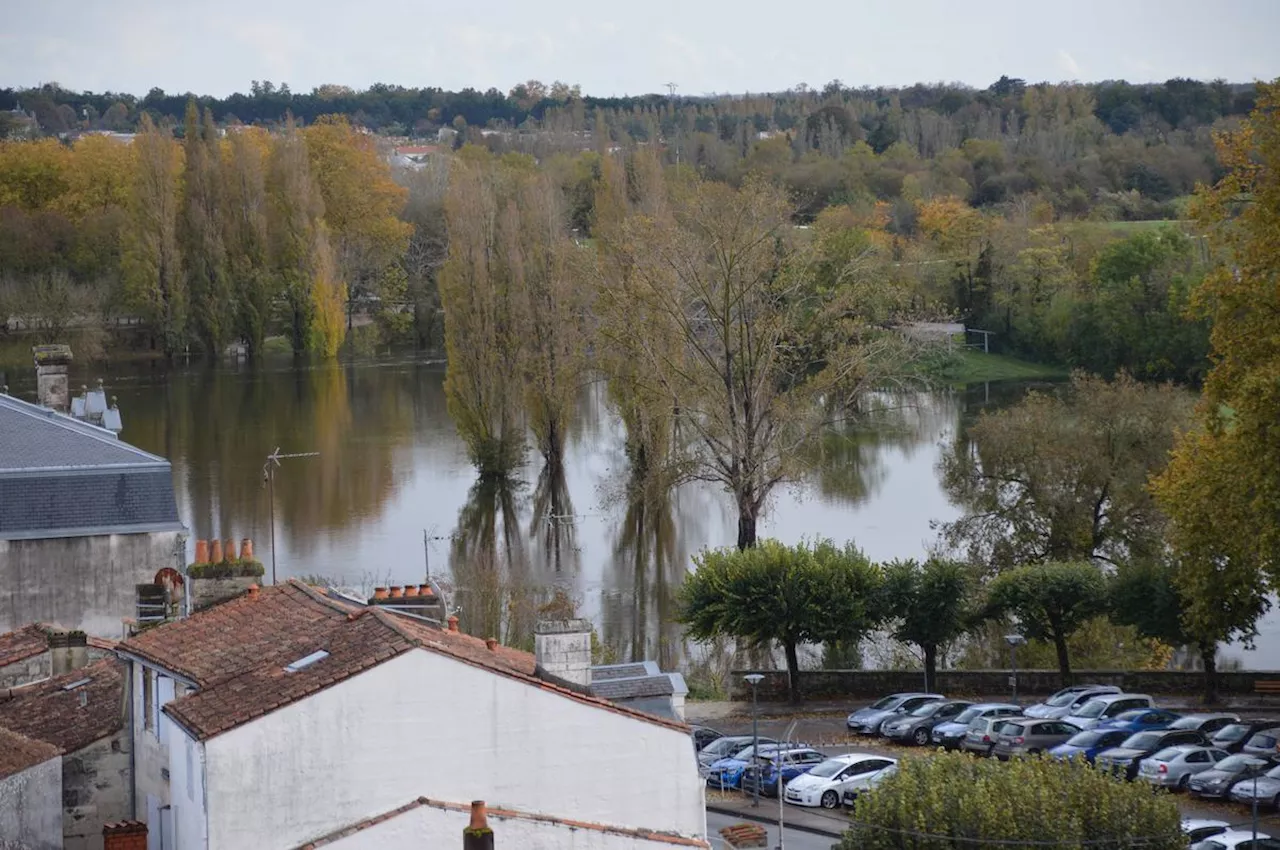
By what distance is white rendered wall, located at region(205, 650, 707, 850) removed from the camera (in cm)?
1582

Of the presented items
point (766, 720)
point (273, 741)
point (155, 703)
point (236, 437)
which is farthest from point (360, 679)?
point (236, 437)

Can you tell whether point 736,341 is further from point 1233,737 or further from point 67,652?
point 67,652

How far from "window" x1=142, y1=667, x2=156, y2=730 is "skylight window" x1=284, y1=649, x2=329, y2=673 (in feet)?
6.53

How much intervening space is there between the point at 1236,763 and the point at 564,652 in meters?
13.3

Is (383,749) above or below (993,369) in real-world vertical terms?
above

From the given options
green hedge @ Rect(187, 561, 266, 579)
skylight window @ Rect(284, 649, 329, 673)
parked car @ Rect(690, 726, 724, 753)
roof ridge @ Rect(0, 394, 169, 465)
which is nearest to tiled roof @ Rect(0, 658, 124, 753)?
green hedge @ Rect(187, 561, 266, 579)

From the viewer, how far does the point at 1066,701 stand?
1300 inches

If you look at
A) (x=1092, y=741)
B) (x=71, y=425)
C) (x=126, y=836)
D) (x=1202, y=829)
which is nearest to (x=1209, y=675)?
(x=1092, y=741)

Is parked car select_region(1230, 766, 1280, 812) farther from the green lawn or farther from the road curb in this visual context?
the green lawn

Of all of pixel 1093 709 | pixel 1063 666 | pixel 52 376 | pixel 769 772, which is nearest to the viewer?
pixel 769 772

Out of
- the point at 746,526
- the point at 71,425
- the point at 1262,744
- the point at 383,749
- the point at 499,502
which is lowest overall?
the point at 499,502

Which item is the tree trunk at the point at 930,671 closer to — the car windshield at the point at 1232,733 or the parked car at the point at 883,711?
the parked car at the point at 883,711

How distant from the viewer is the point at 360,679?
16.1 m

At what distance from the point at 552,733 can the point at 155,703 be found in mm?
3915
